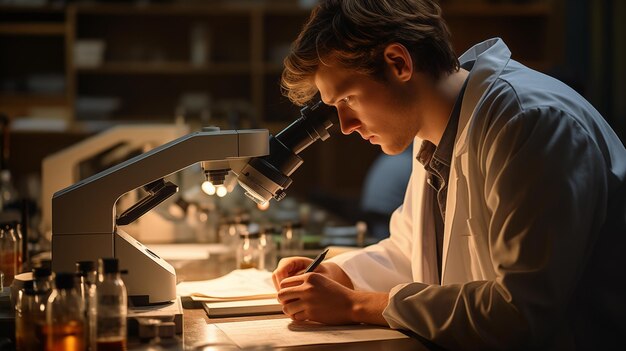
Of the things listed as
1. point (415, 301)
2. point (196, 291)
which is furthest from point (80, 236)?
point (415, 301)

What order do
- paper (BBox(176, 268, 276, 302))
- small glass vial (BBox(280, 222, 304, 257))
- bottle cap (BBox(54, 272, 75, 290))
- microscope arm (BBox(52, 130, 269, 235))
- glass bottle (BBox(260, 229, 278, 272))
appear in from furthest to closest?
small glass vial (BBox(280, 222, 304, 257)) < glass bottle (BBox(260, 229, 278, 272)) < paper (BBox(176, 268, 276, 302)) < microscope arm (BBox(52, 130, 269, 235)) < bottle cap (BBox(54, 272, 75, 290))

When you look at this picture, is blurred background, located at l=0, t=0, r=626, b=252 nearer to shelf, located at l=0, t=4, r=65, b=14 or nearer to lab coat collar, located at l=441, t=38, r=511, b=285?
shelf, located at l=0, t=4, r=65, b=14

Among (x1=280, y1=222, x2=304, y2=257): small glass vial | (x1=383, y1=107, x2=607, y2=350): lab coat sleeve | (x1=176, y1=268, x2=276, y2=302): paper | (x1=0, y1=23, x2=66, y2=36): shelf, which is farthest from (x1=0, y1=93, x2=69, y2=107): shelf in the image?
(x1=383, y1=107, x2=607, y2=350): lab coat sleeve

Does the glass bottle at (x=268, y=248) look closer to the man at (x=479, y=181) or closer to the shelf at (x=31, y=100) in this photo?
the man at (x=479, y=181)

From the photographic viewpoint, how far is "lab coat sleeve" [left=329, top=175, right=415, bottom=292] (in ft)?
7.69

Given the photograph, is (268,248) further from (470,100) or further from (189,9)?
(189,9)

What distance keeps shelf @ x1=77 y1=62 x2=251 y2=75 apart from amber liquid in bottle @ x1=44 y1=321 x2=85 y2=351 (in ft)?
17.5

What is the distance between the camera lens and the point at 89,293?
68.2 inches

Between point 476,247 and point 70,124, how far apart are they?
5243 mm

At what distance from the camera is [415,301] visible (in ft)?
6.03

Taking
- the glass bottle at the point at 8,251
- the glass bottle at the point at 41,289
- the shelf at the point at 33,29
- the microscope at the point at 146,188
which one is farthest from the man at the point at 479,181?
the shelf at the point at 33,29

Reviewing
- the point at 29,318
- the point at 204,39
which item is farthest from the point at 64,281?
the point at 204,39

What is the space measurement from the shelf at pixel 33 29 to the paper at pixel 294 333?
520 centimetres

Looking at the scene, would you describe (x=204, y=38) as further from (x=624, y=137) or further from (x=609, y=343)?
(x=609, y=343)
